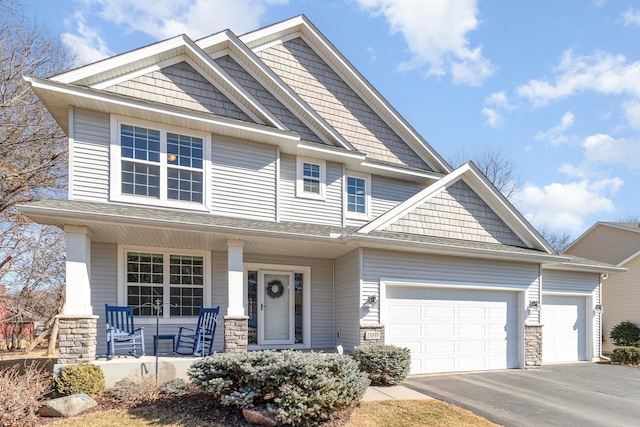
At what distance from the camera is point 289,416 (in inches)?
225

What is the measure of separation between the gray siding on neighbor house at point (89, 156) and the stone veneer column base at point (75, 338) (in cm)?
255

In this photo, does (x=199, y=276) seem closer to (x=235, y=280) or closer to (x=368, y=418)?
(x=235, y=280)

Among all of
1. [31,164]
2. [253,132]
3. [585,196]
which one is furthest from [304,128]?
[585,196]

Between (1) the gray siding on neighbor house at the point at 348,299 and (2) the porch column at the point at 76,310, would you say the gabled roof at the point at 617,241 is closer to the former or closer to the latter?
(1) the gray siding on neighbor house at the point at 348,299

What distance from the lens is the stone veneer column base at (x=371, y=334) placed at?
955cm

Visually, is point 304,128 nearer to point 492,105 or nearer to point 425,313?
point 425,313

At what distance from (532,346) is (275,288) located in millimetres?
7556

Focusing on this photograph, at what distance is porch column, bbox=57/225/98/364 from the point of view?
745cm

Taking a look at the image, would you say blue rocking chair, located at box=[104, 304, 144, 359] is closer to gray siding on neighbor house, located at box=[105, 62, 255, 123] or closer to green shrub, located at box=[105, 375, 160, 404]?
green shrub, located at box=[105, 375, 160, 404]

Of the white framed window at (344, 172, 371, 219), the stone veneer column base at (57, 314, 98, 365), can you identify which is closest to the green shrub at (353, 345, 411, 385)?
the white framed window at (344, 172, 371, 219)

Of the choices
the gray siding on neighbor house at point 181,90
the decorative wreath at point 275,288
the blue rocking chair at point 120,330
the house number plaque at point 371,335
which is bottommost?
the house number plaque at point 371,335

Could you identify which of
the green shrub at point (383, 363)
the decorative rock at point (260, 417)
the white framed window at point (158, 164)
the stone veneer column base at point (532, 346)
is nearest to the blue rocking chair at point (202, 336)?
the white framed window at point (158, 164)

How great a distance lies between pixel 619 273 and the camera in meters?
16.4

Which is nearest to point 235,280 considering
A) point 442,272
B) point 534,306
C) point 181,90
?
point 181,90
